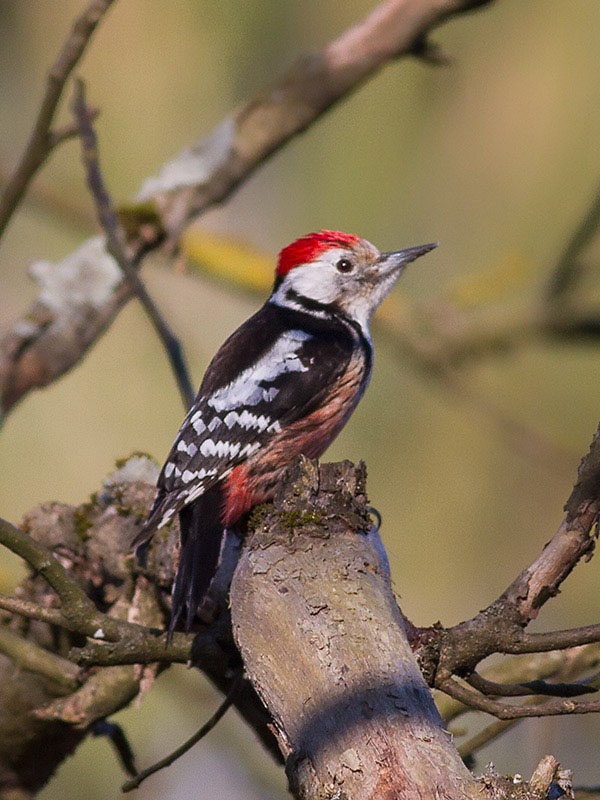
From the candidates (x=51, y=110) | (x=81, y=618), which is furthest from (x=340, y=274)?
(x=81, y=618)

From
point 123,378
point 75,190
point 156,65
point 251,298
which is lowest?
point 251,298

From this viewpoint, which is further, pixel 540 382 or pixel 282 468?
pixel 540 382

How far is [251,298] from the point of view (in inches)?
207

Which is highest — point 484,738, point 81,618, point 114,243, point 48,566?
point 114,243

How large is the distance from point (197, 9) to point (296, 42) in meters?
0.77

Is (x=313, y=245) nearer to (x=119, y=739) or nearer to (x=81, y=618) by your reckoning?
(x=119, y=739)

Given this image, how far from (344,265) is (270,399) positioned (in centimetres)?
104

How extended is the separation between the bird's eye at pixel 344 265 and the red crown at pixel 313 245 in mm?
66

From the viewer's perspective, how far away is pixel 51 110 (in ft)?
11.2

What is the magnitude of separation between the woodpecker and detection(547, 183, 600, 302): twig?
1048 mm

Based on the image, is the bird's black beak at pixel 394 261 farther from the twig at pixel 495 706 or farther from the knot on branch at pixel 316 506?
the twig at pixel 495 706

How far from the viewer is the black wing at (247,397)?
283 centimetres

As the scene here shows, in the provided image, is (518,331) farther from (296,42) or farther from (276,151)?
(296,42)

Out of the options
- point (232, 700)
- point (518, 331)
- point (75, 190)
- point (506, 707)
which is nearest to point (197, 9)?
point (75, 190)
